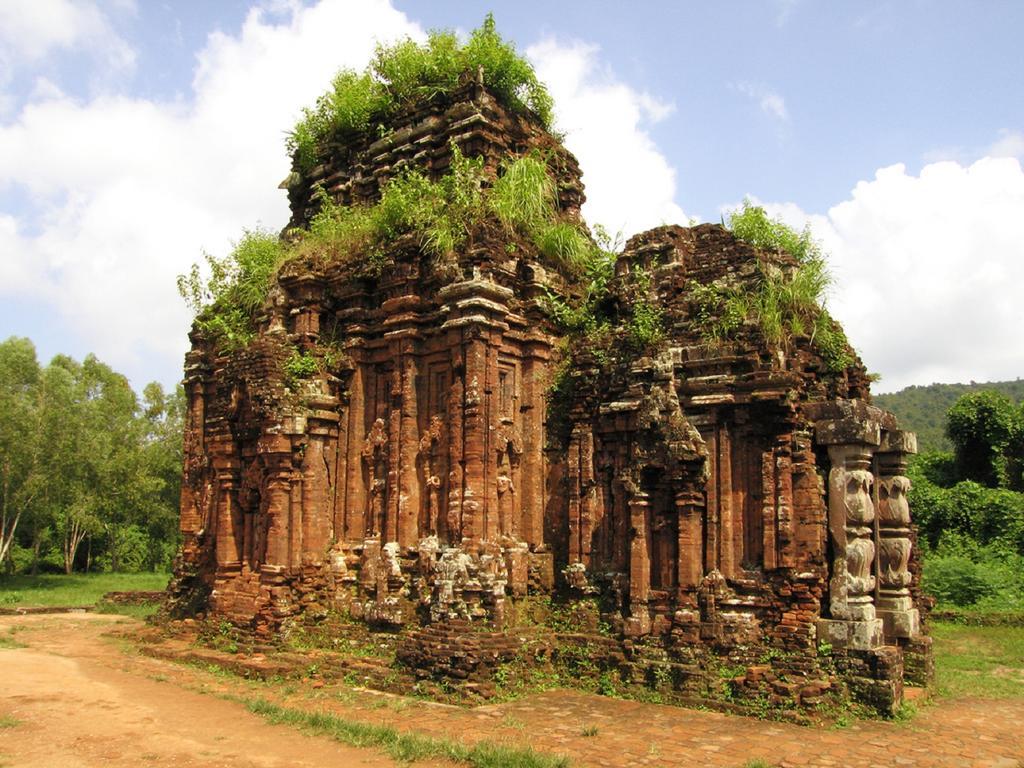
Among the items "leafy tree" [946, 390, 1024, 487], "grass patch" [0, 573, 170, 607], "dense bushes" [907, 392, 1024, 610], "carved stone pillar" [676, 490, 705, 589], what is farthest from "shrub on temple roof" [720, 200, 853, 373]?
"leafy tree" [946, 390, 1024, 487]

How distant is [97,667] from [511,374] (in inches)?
313

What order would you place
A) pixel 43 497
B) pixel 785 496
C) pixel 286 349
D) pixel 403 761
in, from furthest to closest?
pixel 43 497 < pixel 286 349 < pixel 785 496 < pixel 403 761

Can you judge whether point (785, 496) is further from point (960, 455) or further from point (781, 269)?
point (960, 455)

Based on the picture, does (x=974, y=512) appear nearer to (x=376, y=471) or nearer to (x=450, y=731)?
(x=376, y=471)

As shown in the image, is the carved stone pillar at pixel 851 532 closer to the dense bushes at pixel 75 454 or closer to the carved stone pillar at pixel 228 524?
the carved stone pillar at pixel 228 524

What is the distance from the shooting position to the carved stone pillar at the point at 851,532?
10.4 metres

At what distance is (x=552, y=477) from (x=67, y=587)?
25690mm

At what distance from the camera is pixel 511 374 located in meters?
13.2

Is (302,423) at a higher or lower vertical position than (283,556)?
higher

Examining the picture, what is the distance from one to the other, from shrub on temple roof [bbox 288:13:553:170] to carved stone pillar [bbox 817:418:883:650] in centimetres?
869

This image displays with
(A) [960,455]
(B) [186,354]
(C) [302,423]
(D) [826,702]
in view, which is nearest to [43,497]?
(B) [186,354]

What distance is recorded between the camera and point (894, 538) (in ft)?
39.9

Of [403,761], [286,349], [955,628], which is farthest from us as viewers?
[955,628]

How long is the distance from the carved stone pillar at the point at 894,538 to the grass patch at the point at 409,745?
616 cm
